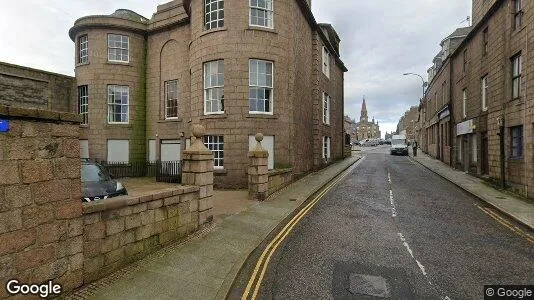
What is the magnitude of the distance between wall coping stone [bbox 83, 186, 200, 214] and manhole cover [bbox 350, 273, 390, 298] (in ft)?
14.4

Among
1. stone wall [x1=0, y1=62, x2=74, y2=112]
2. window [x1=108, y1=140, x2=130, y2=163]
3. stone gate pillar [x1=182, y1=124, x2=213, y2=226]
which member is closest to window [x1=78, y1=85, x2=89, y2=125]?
stone wall [x1=0, y1=62, x2=74, y2=112]

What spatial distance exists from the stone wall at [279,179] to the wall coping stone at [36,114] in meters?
9.14

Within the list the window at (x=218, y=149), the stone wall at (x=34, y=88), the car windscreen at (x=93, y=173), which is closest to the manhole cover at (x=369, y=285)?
the car windscreen at (x=93, y=173)

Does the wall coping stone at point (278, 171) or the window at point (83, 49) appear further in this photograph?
the window at point (83, 49)

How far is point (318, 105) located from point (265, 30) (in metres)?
7.91

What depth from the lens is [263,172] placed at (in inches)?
494

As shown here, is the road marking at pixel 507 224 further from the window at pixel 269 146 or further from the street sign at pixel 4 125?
the street sign at pixel 4 125

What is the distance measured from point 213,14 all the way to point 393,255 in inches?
565

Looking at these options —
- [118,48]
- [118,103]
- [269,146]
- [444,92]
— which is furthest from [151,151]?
[444,92]

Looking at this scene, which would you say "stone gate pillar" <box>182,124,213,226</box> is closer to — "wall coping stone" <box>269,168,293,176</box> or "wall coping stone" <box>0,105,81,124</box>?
"wall coping stone" <box>0,105,81,124</box>

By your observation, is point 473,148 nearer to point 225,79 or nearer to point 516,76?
point 516,76

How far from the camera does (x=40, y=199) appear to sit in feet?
14.6

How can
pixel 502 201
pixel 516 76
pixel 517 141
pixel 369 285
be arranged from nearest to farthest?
pixel 369 285 < pixel 502 201 < pixel 517 141 < pixel 516 76

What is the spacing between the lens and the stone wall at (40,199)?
406cm
